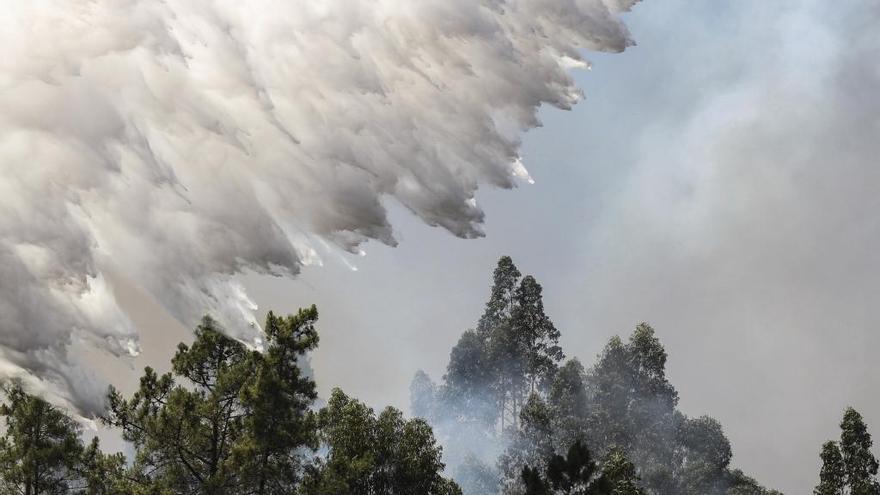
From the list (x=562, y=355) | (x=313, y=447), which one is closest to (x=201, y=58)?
(x=313, y=447)

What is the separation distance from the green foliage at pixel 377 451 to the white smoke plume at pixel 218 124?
8.67 m

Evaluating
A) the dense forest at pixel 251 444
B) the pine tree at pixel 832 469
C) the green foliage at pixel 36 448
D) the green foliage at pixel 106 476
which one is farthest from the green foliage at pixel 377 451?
the pine tree at pixel 832 469

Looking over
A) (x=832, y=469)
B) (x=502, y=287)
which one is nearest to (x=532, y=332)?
(x=502, y=287)

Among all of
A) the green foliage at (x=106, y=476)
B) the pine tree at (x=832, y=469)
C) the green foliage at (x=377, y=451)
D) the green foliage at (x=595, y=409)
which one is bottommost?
the green foliage at (x=106, y=476)

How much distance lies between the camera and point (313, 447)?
42406 millimetres

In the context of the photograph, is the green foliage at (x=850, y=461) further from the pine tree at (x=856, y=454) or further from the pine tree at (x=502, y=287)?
the pine tree at (x=502, y=287)

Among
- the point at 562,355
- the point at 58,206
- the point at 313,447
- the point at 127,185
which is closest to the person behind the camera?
the point at 58,206

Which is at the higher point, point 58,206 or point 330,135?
point 330,135

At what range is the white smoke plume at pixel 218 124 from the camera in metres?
34.2

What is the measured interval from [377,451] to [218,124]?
1462 cm

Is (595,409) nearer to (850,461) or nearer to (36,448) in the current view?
(850,461)

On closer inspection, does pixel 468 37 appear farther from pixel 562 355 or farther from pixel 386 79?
pixel 562 355

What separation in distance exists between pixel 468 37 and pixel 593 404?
68.7m

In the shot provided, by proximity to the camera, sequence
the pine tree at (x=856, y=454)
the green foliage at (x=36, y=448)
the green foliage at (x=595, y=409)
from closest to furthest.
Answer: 1. the green foliage at (x=36, y=448)
2. the pine tree at (x=856, y=454)
3. the green foliage at (x=595, y=409)
